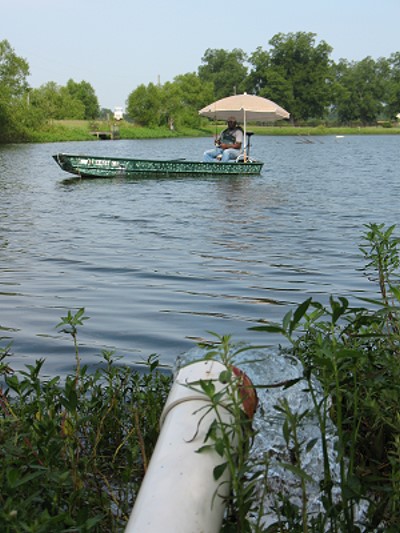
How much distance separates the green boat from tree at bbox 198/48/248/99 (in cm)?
15098

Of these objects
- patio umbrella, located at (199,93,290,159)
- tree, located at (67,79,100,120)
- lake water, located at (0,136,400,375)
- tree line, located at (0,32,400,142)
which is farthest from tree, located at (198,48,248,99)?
lake water, located at (0,136,400,375)

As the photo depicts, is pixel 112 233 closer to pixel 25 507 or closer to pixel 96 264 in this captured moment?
pixel 96 264

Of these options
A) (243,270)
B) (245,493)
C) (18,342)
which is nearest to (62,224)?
(243,270)

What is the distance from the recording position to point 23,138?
8000cm

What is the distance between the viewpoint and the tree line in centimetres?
12675

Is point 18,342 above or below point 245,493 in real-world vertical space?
below

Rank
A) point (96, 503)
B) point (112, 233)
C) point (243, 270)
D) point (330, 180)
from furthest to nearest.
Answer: point (330, 180) → point (112, 233) → point (243, 270) → point (96, 503)

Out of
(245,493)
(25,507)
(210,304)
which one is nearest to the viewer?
(245,493)

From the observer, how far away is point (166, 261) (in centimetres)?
1124

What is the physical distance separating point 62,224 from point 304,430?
43.7 feet

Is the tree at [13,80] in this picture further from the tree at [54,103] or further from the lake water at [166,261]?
the lake water at [166,261]

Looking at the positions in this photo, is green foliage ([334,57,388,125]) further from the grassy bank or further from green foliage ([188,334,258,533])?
green foliage ([188,334,258,533])

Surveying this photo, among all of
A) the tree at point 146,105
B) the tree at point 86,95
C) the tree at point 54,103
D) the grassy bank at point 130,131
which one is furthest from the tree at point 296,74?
the tree at point 54,103

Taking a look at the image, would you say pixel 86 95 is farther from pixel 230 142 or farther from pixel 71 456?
pixel 71 456
